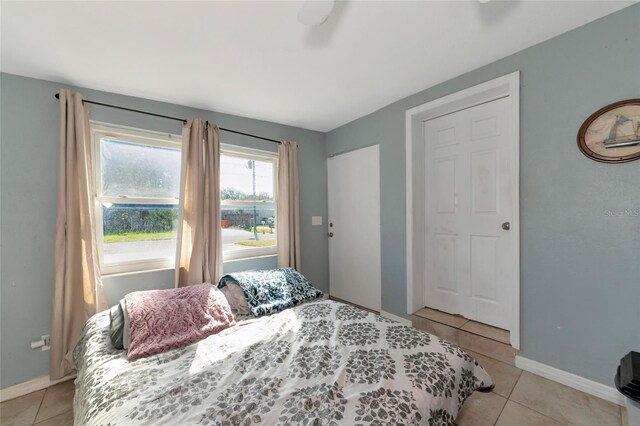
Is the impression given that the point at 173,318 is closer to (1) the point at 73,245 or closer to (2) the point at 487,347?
(1) the point at 73,245

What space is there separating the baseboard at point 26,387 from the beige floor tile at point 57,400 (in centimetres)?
5

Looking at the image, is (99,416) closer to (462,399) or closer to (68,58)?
(462,399)

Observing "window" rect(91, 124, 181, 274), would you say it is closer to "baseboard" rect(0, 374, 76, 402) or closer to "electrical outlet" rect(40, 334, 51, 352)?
"electrical outlet" rect(40, 334, 51, 352)

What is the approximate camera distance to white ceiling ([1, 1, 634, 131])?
4.75 feet

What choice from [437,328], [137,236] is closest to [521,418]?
[437,328]

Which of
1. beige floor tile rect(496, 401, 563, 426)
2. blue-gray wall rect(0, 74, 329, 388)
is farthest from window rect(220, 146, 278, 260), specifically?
beige floor tile rect(496, 401, 563, 426)

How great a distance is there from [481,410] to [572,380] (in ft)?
2.40

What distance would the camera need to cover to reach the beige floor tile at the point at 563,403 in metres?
1.46

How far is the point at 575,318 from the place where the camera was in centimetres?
171

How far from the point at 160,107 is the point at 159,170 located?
0.62m

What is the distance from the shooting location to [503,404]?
1.60 m

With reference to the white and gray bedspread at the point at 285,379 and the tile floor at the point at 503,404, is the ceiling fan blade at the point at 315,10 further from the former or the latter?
the tile floor at the point at 503,404

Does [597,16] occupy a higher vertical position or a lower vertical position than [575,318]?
higher

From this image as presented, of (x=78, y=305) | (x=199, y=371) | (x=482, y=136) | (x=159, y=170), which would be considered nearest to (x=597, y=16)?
(x=482, y=136)
